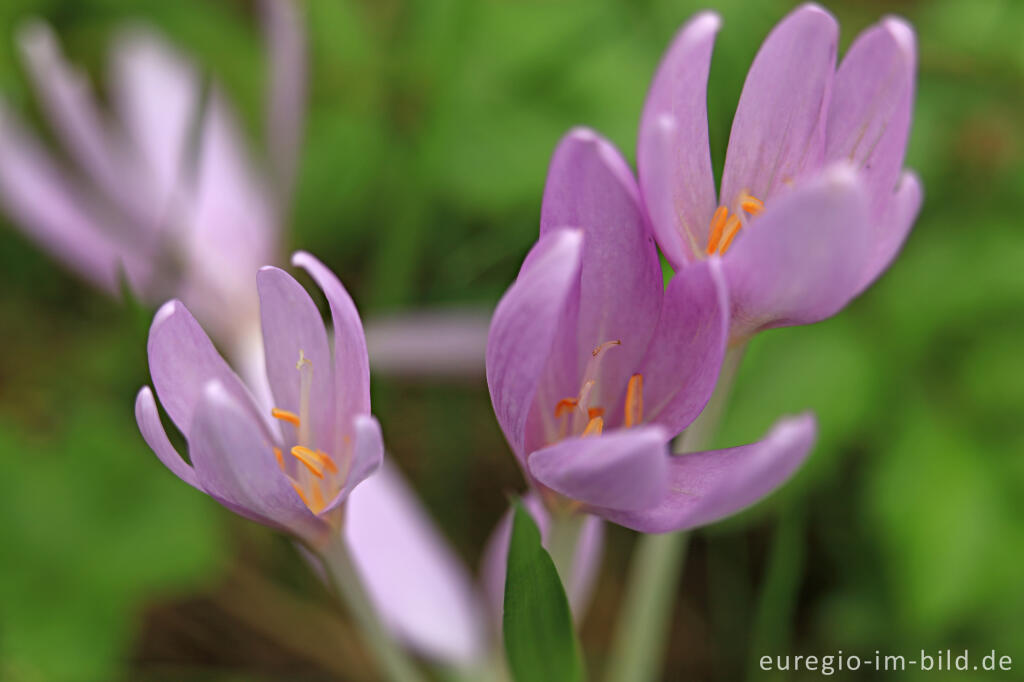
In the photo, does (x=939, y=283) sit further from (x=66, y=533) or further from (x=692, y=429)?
(x=66, y=533)

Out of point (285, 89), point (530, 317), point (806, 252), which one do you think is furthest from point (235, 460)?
point (285, 89)

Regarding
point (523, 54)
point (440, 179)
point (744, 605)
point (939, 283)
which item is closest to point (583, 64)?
point (523, 54)

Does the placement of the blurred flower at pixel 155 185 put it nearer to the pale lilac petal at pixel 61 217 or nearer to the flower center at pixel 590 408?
the pale lilac petal at pixel 61 217

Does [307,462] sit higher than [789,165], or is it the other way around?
[789,165]

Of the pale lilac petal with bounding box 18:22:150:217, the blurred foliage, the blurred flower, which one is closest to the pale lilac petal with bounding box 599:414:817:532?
the blurred foliage

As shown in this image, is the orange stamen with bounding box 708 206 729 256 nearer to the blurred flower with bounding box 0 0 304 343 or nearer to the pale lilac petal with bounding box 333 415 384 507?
the pale lilac petal with bounding box 333 415 384 507

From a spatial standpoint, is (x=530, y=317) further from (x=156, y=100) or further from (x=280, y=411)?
(x=156, y=100)
